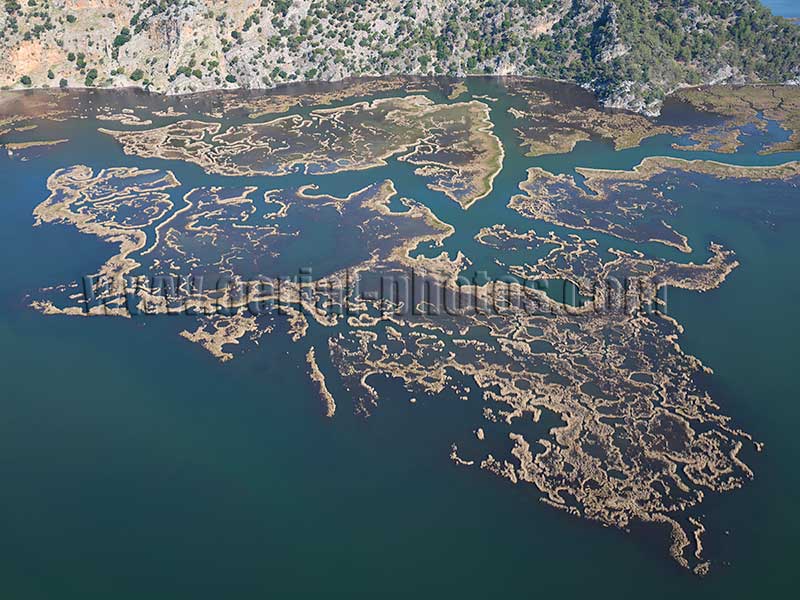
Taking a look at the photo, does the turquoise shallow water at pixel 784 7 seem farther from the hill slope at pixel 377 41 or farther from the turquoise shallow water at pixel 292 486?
the turquoise shallow water at pixel 292 486

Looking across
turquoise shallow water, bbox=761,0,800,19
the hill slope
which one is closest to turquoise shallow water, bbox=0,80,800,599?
the hill slope

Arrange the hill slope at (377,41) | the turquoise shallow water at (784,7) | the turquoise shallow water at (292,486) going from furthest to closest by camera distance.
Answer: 1. the turquoise shallow water at (784,7)
2. the hill slope at (377,41)
3. the turquoise shallow water at (292,486)

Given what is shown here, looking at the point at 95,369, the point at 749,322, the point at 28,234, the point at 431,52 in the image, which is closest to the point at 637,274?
the point at 749,322

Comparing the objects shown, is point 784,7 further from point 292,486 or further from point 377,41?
point 292,486

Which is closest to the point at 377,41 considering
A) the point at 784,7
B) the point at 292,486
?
the point at 292,486

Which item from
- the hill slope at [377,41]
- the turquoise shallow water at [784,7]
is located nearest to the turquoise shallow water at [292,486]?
the hill slope at [377,41]
